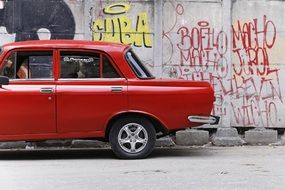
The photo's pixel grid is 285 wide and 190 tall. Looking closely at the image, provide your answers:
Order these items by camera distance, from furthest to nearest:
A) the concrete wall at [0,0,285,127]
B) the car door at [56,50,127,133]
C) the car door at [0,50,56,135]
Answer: the concrete wall at [0,0,285,127], the car door at [56,50,127,133], the car door at [0,50,56,135]

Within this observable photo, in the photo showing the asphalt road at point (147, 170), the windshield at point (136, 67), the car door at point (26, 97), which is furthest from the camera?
the windshield at point (136, 67)

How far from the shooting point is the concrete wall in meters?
12.5

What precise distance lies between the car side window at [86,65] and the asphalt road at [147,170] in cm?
145

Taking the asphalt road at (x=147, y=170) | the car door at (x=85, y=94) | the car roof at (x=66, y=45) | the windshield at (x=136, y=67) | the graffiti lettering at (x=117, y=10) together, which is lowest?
the asphalt road at (x=147, y=170)

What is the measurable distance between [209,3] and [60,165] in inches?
206

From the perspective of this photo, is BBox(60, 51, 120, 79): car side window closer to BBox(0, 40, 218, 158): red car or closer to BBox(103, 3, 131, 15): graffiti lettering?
BBox(0, 40, 218, 158): red car

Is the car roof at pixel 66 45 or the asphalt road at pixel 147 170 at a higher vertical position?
the car roof at pixel 66 45

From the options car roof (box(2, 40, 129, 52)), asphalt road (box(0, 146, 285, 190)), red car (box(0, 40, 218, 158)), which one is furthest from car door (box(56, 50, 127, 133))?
asphalt road (box(0, 146, 285, 190))

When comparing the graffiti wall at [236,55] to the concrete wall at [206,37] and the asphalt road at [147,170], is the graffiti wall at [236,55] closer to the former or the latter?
the concrete wall at [206,37]

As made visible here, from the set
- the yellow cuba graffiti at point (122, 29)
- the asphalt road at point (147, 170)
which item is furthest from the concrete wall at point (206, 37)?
the asphalt road at point (147, 170)

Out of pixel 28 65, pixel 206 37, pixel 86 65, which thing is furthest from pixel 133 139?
pixel 206 37

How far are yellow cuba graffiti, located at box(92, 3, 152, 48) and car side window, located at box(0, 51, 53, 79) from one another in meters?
2.76

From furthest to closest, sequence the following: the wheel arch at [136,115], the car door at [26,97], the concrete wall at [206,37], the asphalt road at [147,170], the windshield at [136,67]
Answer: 1. the concrete wall at [206,37]
2. the windshield at [136,67]
3. the wheel arch at [136,115]
4. the car door at [26,97]
5. the asphalt road at [147,170]

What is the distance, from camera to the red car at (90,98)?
9.62m
